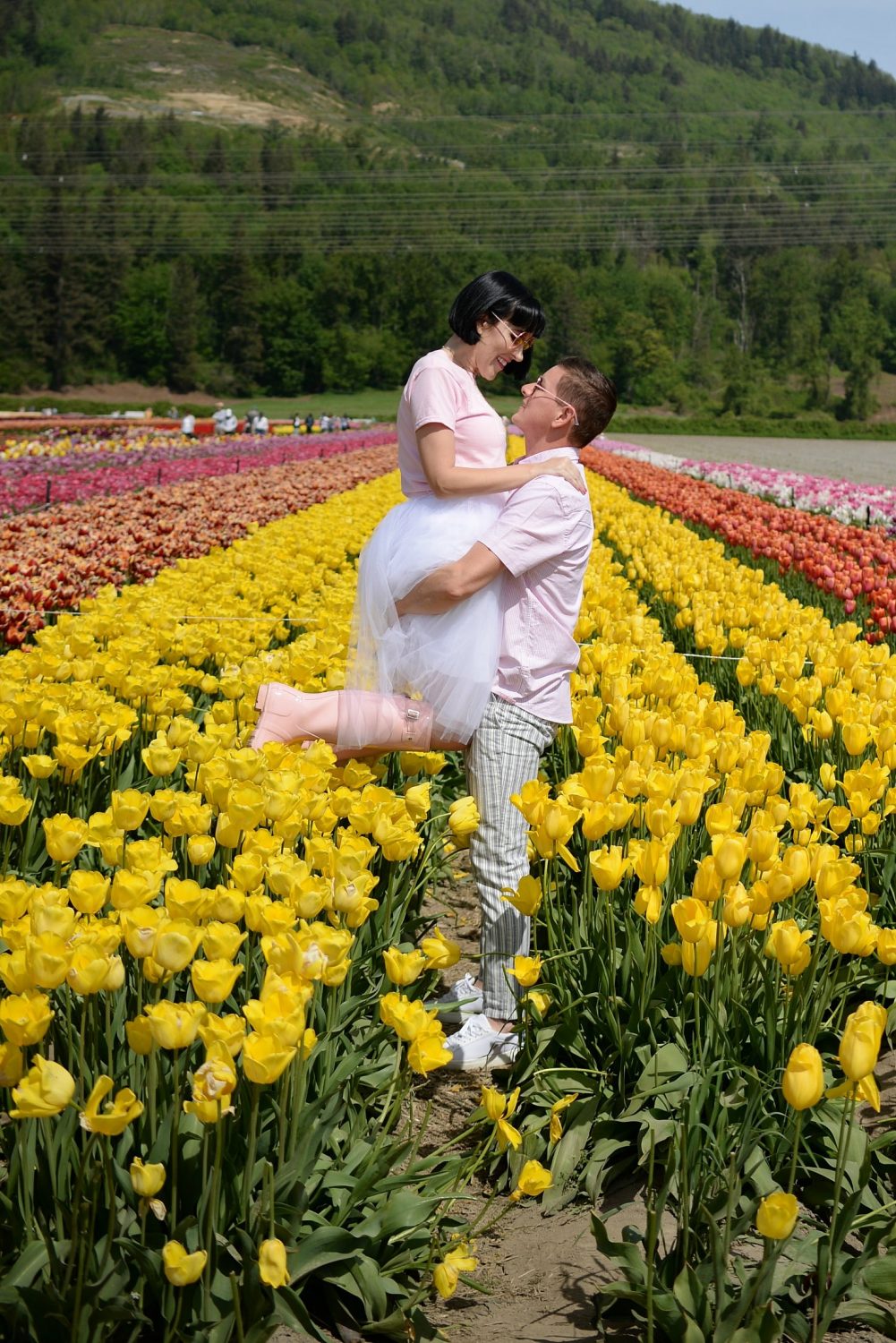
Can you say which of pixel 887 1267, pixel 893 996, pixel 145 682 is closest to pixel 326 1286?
pixel 887 1267

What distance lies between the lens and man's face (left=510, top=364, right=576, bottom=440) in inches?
144

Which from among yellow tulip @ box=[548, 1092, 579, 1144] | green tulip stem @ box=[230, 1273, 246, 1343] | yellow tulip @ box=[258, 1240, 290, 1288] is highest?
yellow tulip @ box=[258, 1240, 290, 1288]

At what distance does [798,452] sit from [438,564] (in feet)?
139

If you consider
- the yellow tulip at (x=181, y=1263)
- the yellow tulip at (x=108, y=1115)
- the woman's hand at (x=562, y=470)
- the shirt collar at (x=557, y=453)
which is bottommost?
the yellow tulip at (x=181, y=1263)

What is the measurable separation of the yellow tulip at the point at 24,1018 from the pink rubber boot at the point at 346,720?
5.31 ft

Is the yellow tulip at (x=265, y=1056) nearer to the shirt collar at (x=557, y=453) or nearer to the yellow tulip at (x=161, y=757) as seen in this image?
the yellow tulip at (x=161, y=757)

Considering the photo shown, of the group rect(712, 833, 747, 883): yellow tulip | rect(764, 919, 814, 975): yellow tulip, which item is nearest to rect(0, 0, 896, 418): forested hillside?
rect(712, 833, 747, 883): yellow tulip

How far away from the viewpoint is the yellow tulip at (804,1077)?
2.05 meters

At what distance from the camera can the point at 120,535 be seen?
9.34 meters

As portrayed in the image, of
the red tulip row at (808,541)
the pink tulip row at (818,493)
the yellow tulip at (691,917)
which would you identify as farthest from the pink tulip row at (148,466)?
the yellow tulip at (691,917)

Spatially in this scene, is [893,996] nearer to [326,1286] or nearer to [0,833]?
[326,1286]

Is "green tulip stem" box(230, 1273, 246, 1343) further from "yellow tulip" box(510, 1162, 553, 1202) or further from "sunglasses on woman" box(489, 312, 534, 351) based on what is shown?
"sunglasses on woman" box(489, 312, 534, 351)

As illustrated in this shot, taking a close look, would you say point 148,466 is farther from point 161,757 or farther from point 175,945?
point 175,945

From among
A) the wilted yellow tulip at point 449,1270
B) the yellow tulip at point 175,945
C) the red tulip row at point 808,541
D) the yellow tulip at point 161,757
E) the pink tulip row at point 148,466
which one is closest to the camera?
the yellow tulip at point 175,945
